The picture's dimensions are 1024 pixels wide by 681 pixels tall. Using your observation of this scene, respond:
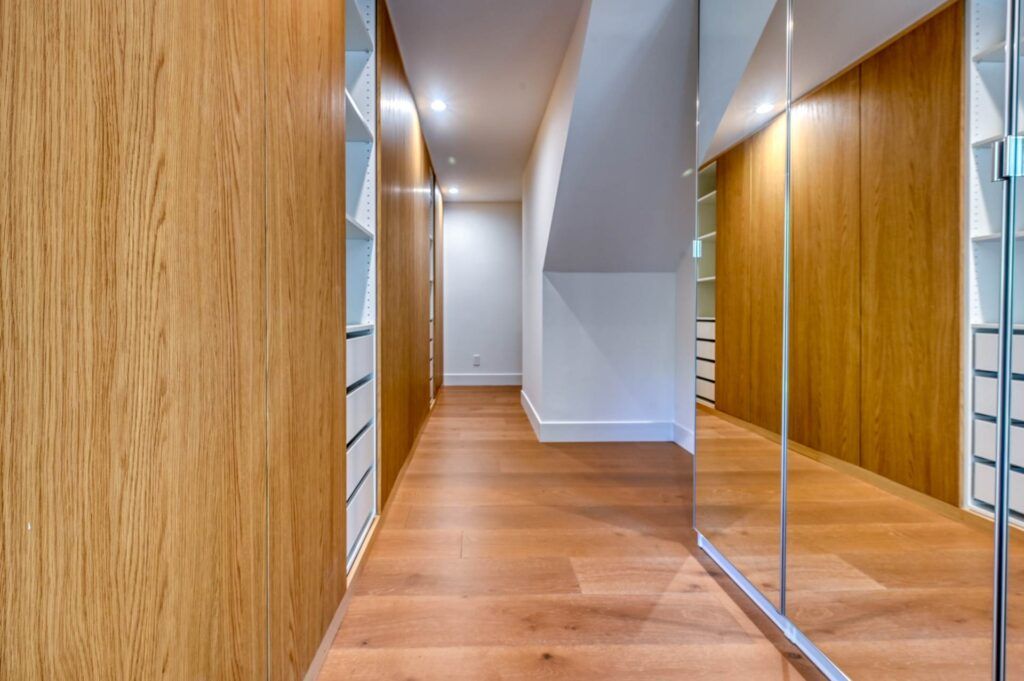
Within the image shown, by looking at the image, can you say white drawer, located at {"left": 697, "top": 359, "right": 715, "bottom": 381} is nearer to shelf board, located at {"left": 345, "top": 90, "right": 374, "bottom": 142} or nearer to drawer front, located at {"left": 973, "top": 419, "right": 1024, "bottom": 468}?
drawer front, located at {"left": 973, "top": 419, "right": 1024, "bottom": 468}

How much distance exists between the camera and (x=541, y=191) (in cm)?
382

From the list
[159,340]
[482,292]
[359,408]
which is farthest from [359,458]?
[482,292]

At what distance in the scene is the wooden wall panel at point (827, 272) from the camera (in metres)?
1.33

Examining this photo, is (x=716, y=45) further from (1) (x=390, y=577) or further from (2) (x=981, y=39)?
(1) (x=390, y=577)

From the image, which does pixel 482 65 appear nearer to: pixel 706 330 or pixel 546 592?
pixel 706 330

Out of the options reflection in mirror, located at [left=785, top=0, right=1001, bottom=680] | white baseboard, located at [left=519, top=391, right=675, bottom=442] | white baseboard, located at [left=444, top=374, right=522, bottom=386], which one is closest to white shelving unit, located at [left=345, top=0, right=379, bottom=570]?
reflection in mirror, located at [left=785, top=0, right=1001, bottom=680]

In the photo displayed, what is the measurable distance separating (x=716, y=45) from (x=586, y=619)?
6.60ft

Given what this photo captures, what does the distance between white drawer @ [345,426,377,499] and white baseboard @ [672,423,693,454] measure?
6.98ft

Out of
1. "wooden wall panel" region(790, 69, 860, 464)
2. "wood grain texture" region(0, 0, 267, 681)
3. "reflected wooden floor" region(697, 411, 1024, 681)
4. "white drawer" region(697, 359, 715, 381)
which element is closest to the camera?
"wood grain texture" region(0, 0, 267, 681)

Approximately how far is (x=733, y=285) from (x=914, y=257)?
2.36 feet

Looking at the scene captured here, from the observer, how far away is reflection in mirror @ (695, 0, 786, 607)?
159 cm

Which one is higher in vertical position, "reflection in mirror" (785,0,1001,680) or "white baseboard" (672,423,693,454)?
"reflection in mirror" (785,0,1001,680)

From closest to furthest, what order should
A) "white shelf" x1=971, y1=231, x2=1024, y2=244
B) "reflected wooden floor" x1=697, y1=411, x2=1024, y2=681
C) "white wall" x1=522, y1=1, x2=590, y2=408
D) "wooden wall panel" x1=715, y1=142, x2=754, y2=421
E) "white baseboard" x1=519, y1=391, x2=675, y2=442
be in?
"white shelf" x1=971, y1=231, x2=1024, y2=244 < "reflected wooden floor" x1=697, y1=411, x2=1024, y2=681 < "wooden wall panel" x1=715, y1=142, x2=754, y2=421 < "white wall" x1=522, y1=1, x2=590, y2=408 < "white baseboard" x1=519, y1=391, x2=675, y2=442

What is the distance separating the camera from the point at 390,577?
181 centimetres
